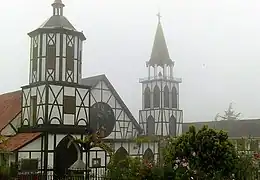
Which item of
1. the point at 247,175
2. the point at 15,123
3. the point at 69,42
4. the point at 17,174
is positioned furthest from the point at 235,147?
the point at 15,123

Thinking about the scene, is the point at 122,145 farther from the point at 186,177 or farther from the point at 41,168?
the point at 186,177

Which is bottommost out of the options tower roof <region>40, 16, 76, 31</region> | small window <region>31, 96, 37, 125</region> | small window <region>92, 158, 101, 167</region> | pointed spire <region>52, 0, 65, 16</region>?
small window <region>92, 158, 101, 167</region>

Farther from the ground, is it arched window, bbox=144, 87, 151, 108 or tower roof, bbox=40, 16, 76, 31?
tower roof, bbox=40, 16, 76, 31

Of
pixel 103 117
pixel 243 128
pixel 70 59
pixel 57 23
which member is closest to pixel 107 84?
pixel 103 117

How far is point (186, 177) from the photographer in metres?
14.2

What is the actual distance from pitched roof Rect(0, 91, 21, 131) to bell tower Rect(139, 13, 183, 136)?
58.6 ft

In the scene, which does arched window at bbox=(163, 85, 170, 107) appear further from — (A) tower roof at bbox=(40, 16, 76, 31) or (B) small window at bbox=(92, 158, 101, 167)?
(A) tower roof at bbox=(40, 16, 76, 31)

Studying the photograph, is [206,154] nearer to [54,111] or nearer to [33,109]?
[54,111]

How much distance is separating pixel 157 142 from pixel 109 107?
448 cm

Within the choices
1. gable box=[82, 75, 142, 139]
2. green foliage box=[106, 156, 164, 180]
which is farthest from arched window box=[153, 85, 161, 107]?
green foliage box=[106, 156, 164, 180]

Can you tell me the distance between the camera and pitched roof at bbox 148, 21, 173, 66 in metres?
48.2

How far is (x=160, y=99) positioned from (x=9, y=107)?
21.1 m

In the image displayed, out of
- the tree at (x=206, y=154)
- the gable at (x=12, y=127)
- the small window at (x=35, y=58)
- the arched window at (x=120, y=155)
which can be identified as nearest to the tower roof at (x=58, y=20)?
the small window at (x=35, y=58)

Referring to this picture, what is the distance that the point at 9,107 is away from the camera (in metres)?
28.8
